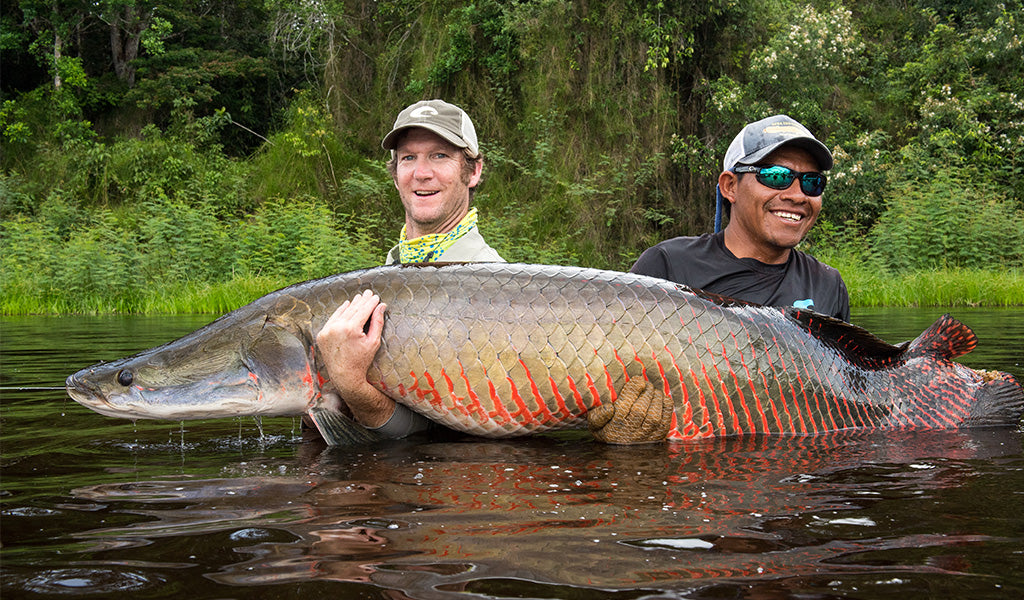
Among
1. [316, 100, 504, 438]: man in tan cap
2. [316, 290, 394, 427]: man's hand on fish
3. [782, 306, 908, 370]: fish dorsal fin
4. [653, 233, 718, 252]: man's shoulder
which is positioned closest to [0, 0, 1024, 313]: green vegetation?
[316, 100, 504, 438]: man in tan cap

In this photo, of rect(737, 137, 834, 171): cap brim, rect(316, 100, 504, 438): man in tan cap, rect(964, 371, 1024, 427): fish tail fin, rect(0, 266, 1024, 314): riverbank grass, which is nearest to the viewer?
rect(964, 371, 1024, 427): fish tail fin

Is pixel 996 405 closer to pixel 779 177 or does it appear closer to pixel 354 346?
pixel 779 177

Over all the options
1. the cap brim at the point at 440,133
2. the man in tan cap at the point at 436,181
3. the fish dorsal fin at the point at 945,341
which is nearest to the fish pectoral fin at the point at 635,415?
the man in tan cap at the point at 436,181

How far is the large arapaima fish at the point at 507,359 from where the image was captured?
3416mm

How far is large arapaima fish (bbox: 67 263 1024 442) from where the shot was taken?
3.42 m

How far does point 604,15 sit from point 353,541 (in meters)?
16.0

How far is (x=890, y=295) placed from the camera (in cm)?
1295

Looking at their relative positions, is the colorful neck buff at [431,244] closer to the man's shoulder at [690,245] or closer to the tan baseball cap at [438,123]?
the tan baseball cap at [438,123]

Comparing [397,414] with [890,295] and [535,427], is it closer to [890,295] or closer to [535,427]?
[535,427]

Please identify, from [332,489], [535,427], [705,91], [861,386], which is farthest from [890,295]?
[332,489]

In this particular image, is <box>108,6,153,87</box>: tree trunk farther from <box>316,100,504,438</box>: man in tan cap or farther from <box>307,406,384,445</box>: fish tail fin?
<box>307,406,384,445</box>: fish tail fin

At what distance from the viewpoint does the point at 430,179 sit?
13.9ft

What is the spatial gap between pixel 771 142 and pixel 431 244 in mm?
1654

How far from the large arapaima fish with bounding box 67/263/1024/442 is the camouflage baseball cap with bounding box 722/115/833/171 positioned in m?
A: 0.88
